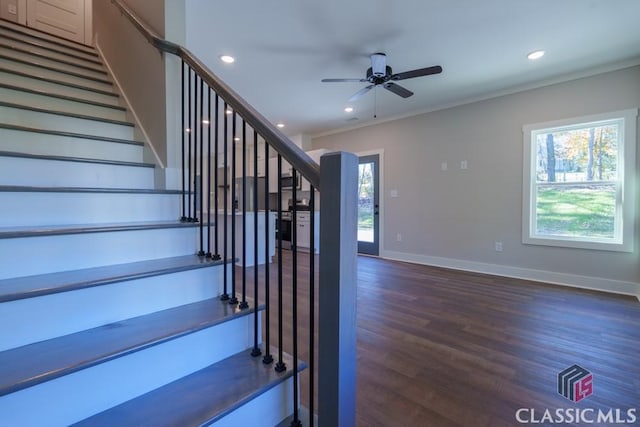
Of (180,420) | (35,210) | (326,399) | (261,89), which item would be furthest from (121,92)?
(326,399)

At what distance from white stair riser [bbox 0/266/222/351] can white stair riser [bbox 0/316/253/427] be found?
27cm

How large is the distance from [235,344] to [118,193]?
1.10 meters

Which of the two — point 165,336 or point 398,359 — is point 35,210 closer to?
point 165,336

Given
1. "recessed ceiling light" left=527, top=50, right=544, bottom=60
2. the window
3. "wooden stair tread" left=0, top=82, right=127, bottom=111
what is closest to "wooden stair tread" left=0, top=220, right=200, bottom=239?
"wooden stair tread" left=0, top=82, right=127, bottom=111

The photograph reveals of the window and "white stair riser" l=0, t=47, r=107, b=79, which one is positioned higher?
"white stair riser" l=0, t=47, r=107, b=79

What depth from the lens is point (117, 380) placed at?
0.98m

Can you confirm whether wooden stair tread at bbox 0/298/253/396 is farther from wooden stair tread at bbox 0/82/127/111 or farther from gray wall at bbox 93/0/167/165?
wooden stair tread at bbox 0/82/127/111

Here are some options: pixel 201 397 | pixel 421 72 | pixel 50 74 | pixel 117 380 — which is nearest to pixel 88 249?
pixel 117 380

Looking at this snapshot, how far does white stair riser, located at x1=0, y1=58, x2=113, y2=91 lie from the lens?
2.35 metres

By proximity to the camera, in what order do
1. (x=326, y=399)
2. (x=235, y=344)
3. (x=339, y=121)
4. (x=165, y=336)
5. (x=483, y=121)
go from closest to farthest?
1. (x=326, y=399)
2. (x=165, y=336)
3. (x=235, y=344)
4. (x=483, y=121)
5. (x=339, y=121)

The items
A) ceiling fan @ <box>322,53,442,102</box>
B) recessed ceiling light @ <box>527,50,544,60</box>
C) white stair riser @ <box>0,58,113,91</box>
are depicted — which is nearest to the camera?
white stair riser @ <box>0,58,113,91</box>

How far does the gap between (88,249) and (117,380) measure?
658 mm

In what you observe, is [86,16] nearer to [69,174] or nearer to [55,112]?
[55,112]

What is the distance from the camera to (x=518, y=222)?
13.5ft
